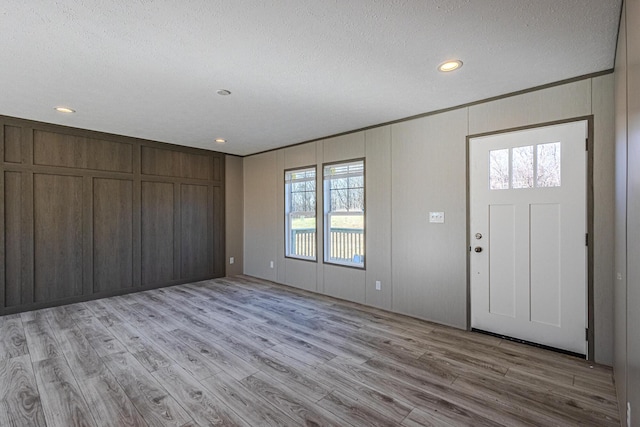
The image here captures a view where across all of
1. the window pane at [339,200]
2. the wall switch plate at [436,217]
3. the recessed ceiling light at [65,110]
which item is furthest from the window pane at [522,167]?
the recessed ceiling light at [65,110]

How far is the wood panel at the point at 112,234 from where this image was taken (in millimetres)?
4672

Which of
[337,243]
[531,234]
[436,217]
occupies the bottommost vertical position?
[337,243]

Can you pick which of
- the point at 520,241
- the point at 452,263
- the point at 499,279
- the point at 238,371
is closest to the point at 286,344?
the point at 238,371

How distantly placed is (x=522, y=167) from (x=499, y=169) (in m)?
0.20

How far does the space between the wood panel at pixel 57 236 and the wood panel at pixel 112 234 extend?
0.68 feet

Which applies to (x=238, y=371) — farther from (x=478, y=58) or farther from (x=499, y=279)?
(x=478, y=58)

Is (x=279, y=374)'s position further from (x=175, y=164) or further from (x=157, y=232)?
(x=175, y=164)

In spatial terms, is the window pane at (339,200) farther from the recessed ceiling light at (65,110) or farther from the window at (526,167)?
the recessed ceiling light at (65,110)

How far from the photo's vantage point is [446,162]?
142 inches

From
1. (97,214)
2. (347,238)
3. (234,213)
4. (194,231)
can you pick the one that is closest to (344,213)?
(347,238)

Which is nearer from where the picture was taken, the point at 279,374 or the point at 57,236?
the point at 279,374

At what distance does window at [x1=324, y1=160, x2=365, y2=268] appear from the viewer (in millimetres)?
4562

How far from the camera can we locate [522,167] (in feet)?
10.1

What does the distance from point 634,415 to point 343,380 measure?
1.65m
